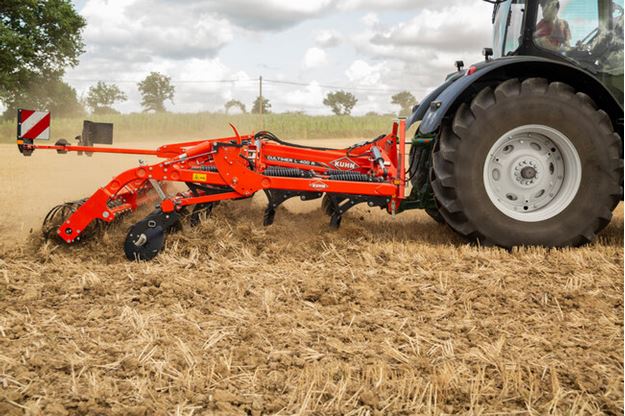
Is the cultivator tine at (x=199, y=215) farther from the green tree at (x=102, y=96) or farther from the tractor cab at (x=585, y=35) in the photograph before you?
the green tree at (x=102, y=96)

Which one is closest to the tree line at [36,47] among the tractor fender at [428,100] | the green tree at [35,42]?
the green tree at [35,42]

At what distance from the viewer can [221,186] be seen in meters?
4.74

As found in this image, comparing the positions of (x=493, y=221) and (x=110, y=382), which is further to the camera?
(x=493, y=221)

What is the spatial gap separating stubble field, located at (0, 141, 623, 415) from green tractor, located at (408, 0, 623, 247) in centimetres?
27

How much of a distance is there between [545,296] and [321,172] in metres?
2.09

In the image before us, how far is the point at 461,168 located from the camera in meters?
4.49

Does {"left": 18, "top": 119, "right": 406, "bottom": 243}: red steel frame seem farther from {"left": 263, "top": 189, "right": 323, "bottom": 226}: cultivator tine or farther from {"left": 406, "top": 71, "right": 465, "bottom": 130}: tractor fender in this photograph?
{"left": 406, "top": 71, "right": 465, "bottom": 130}: tractor fender

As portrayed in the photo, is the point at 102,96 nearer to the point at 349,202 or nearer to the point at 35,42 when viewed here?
the point at 35,42

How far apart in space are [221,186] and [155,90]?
30616mm

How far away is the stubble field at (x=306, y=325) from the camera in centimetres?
234

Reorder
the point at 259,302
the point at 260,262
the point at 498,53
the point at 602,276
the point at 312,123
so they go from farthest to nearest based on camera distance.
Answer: the point at 312,123 → the point at 498,53 → the point at 260,262 → the point at 602,276 → the point at 259,302

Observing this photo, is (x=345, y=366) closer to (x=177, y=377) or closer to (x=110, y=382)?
(x=177, y=377)

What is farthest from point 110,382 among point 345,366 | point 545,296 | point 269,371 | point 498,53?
point 498,53

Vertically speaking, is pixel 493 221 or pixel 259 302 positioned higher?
pixel 493 221
